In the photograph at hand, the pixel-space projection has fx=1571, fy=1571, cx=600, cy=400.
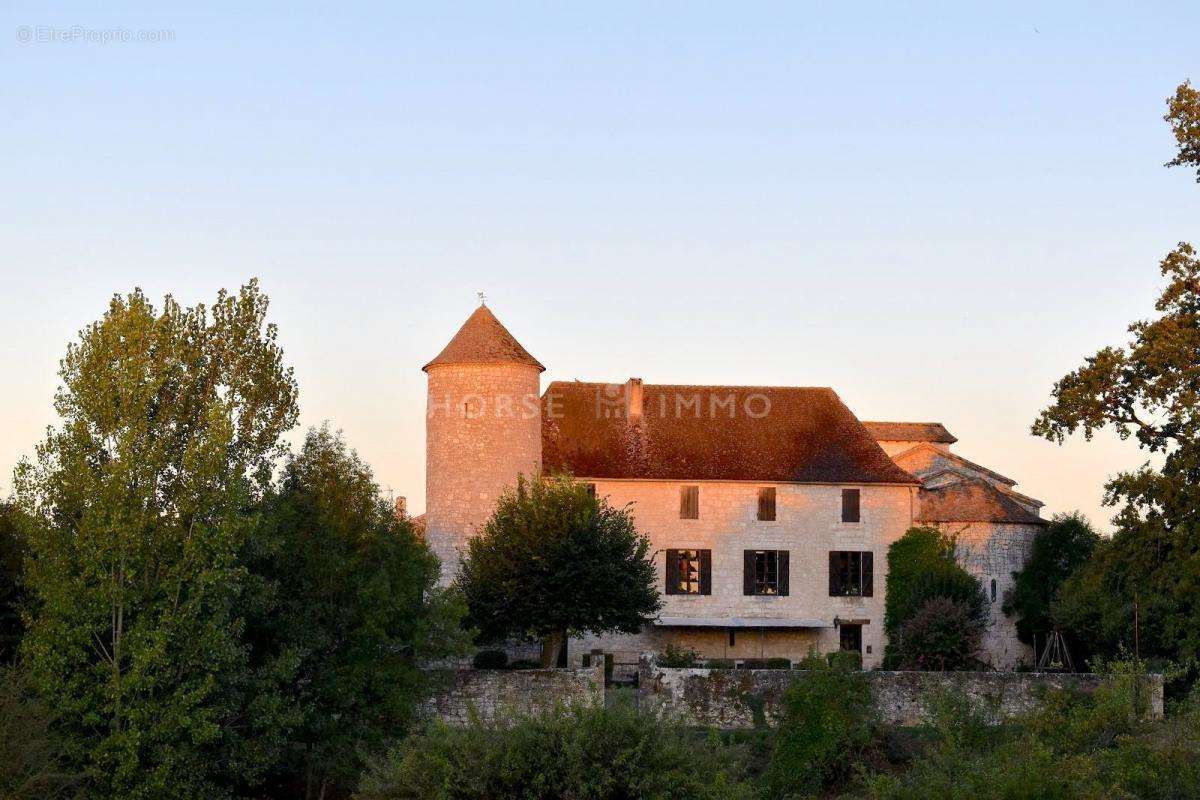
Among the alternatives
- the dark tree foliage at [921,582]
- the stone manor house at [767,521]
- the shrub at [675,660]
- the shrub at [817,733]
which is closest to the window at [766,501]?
the stone manor house at [767,521]

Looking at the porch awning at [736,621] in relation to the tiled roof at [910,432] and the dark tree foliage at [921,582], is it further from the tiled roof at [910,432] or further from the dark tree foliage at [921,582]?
the tiled roof at [910,432]

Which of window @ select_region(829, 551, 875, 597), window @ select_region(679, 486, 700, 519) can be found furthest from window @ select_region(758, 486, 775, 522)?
window @ select_region(829, 551, 875, 597)

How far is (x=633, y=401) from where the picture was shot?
5059cm

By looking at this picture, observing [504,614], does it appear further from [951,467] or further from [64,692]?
[951,467]

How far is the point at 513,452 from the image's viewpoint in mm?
44625

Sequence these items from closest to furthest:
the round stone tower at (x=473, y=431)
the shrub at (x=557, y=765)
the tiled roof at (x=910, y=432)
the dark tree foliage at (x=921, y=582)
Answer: the shrub at (x=557, y=765), the round stone tower at (x=473, y=431), the dark tree foliage at (x=921, y=582), the tiled roof at (x=910, y=432)

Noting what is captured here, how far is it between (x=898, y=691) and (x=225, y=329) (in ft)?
50.9

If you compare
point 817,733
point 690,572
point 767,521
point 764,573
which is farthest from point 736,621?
point 817,733

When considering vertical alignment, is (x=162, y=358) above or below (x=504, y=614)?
above

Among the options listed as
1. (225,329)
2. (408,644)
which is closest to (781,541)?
(408,644)

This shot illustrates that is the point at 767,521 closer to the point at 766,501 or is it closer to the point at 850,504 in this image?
the point at 766,501

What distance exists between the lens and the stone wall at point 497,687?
32.3m

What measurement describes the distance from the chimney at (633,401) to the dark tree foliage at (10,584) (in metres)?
24.6

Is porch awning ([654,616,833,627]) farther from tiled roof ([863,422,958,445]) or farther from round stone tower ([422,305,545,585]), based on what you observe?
tiled roof ([863,422,958,445])
